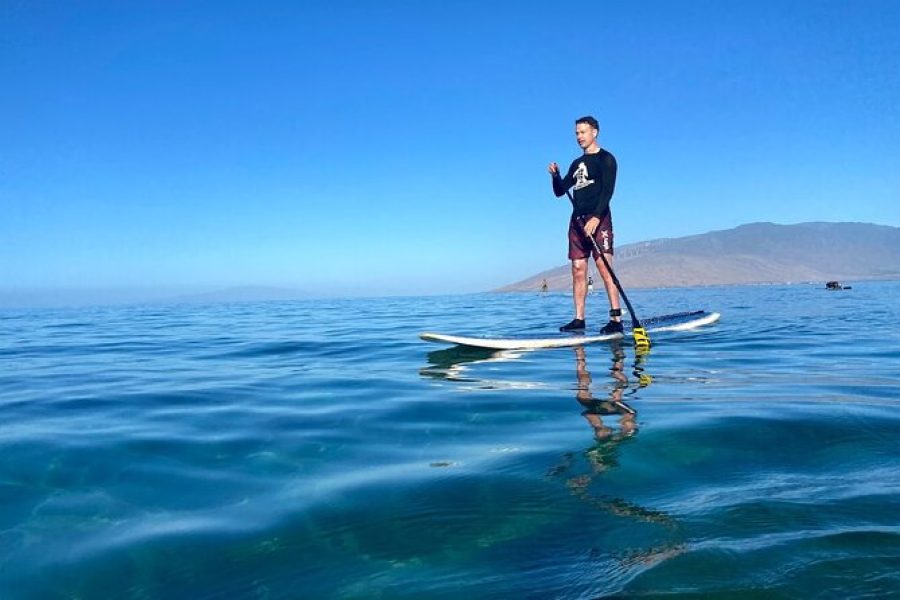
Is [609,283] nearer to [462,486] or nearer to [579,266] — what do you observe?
[579,266]

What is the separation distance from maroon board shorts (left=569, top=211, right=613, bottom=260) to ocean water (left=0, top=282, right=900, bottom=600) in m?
3.66

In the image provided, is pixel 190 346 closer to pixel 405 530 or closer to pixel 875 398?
pixel 405 530

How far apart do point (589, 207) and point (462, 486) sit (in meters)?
7.69

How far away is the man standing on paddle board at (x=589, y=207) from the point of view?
390 inches

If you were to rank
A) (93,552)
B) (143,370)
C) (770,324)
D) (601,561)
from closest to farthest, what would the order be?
1. (601,561)
2. (93,552)
3. (143,370)
4. (770,324)

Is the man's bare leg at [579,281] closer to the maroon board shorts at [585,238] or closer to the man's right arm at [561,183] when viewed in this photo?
the maroon board shorts at [585,238]

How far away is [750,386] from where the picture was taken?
19.0 feet

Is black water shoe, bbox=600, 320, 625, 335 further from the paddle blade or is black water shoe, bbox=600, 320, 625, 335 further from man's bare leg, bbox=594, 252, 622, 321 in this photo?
the paddle blade

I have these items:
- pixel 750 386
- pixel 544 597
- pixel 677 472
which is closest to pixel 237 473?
pixel 544 597

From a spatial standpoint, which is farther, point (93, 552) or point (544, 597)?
point (93, 552)

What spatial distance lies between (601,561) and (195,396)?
491 centimetres

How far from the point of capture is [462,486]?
3312 mm

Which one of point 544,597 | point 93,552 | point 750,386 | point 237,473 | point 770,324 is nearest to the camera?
point 544,597

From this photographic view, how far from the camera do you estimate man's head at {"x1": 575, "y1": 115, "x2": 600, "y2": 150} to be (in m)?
9.98
